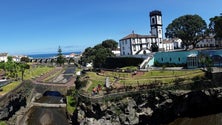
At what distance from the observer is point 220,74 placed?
56.0m

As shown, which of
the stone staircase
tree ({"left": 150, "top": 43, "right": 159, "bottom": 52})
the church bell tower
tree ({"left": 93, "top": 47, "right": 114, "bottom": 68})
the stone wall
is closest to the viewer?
the stone wall

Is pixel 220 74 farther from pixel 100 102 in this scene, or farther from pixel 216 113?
pixel 100 102

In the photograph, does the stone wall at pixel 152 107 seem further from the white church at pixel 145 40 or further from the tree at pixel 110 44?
the tree at pixel 110 44

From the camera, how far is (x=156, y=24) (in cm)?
10838

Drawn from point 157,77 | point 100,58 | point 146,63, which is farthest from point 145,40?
point 157,77

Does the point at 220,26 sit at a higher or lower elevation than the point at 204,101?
higher

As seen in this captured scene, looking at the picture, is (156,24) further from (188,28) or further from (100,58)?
(100,58)

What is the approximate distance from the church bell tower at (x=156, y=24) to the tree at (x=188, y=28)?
13781 mm

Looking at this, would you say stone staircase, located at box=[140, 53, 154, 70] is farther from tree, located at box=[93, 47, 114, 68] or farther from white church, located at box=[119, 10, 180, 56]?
tree, located at box=[93, 47, 114, 68]

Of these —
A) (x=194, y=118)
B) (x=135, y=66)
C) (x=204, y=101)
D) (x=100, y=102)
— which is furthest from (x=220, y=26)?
(x=100, y=102)

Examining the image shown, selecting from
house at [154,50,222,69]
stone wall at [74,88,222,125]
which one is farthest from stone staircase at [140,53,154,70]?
stone wall at [74,88,222,125]

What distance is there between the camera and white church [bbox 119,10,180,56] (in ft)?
338

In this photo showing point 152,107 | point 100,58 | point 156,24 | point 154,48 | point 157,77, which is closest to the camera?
point 152,107

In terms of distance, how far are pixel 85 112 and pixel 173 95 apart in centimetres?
1684
